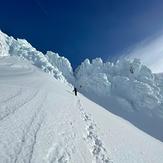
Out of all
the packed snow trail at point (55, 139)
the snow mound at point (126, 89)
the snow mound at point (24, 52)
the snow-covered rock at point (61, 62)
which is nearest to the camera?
the packed snow trail at point (55, 139)

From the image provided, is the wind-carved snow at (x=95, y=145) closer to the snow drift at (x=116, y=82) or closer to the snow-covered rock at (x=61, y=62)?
the snow drift at (x=116, y=82)

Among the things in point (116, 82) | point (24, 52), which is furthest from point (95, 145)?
point (24, 52)

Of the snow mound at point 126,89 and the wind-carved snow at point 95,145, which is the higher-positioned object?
the snow mound at point 126,89

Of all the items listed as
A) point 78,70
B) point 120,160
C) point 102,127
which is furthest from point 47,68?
point 120,160

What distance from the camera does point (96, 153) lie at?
15.0 metres

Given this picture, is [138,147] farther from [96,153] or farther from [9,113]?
[9,113]

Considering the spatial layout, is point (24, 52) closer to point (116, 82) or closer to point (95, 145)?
point (116, 82)

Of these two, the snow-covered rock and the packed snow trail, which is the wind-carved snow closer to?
the packed snow trail

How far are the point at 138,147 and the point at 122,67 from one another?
83.8 m

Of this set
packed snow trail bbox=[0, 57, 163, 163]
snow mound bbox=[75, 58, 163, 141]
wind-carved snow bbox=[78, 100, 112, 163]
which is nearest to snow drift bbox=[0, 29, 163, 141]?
snow mound bbox=[75, 58, 163, 141]

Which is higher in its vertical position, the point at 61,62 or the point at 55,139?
the point at 61,62

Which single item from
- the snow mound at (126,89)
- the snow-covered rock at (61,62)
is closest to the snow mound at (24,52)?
the snow-covered rock at (61,62)

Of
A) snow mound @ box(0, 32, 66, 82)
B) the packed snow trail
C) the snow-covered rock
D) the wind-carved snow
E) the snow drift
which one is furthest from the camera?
the snow-covered rock

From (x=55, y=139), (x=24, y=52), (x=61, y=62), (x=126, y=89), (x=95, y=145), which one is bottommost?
(x=55, y=139)
